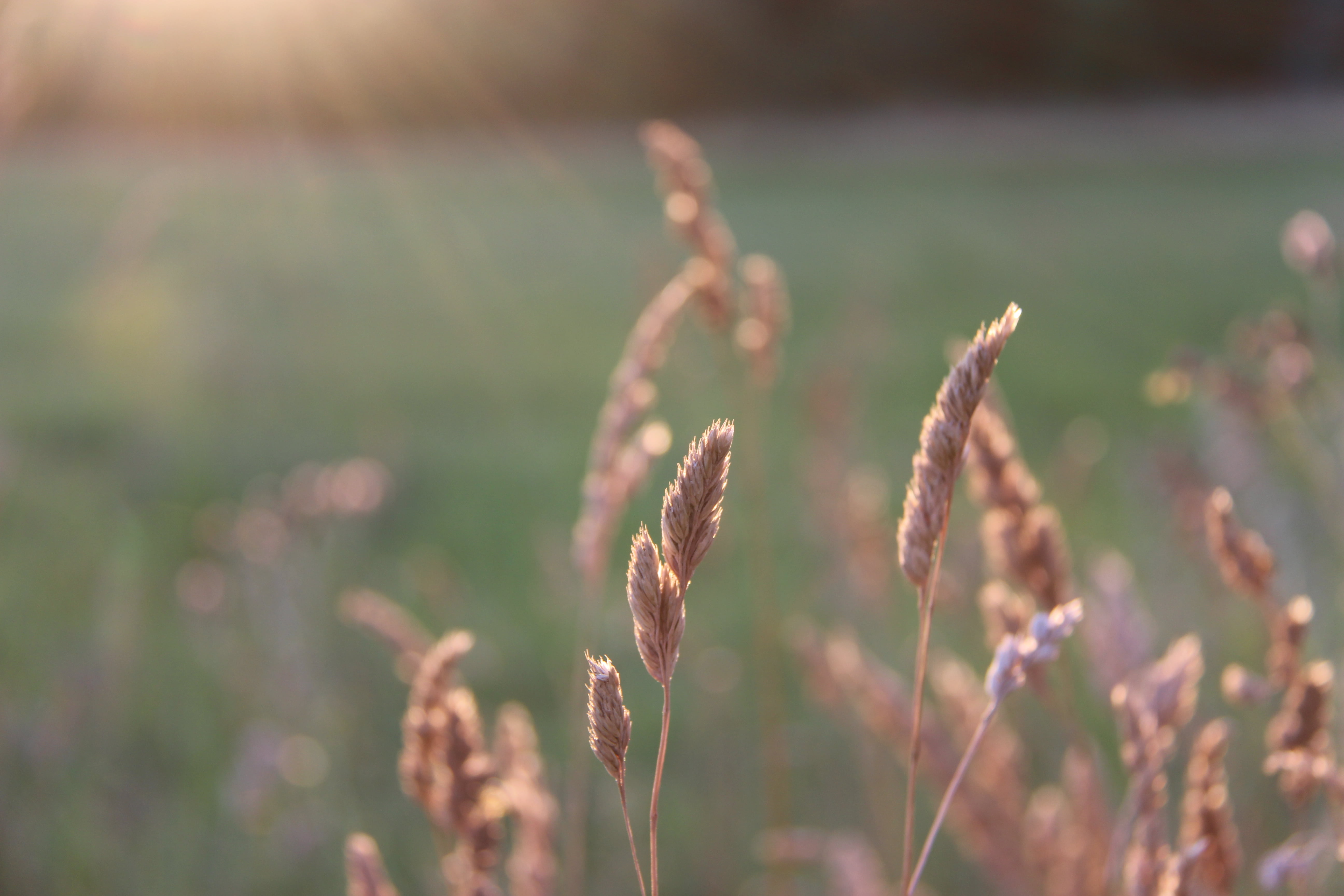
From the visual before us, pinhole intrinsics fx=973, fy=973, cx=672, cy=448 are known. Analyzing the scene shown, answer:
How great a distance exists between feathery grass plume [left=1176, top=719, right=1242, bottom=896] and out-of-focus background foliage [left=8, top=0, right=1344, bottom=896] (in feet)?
2.30

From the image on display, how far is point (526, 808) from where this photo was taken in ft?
2.37

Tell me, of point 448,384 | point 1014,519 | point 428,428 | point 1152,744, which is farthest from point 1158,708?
point 448,384

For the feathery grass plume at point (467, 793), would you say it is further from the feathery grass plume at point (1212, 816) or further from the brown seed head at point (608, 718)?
the feathery grass plume at point (1212, 816)

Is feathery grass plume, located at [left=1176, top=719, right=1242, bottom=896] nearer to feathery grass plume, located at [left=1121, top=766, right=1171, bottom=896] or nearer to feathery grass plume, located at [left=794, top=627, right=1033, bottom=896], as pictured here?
feathery grass plume, located at [left=1121, top=766, right=1171, bottom=896]

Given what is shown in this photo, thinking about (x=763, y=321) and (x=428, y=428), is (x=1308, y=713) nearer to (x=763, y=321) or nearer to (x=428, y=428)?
(x=763, y=321)

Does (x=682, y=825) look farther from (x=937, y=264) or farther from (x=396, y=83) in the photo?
(x=396, y=83)

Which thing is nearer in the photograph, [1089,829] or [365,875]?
[365,875]

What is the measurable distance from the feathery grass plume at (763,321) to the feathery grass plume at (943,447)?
39cm

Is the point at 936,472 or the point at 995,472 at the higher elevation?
the point at 936,472

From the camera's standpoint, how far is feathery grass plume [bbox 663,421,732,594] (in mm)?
414

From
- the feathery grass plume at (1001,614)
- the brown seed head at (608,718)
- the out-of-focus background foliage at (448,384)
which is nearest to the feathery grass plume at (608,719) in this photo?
the brown seed head at (608,718)

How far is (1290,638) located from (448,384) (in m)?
4.38

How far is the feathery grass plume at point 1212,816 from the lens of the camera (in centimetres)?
62

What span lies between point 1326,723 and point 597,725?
1.60ft
